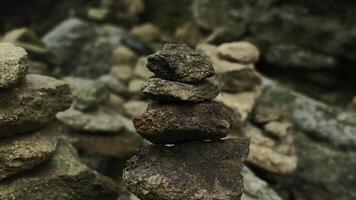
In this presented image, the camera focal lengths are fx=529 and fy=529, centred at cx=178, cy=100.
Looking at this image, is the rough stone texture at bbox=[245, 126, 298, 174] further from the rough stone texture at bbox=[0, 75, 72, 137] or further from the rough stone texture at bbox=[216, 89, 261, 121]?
the rough stone texture at bbox=[0, 75, 72, 137]

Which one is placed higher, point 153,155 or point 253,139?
point 153,155

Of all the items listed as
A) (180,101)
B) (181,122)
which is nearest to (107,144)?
(180,101)

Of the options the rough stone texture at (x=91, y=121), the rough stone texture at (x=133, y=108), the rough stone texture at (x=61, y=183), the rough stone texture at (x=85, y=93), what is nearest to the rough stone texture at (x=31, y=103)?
the rough stone texture at (x=61, y=183)

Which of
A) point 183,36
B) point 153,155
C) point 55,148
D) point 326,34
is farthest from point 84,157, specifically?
point 326,34

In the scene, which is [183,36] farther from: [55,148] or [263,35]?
[55,148]

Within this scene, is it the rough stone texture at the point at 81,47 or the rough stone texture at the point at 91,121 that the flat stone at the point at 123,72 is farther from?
the rough stone texture at the point at 91,121

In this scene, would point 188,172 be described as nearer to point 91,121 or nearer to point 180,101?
point 180,101

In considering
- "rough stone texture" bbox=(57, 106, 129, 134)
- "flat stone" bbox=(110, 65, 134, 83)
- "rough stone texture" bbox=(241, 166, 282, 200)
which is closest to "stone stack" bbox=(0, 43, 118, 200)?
"rough stone texture" bbox=(57, 106, 129, 134)
